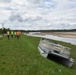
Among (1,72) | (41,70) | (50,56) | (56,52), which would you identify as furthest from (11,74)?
(50,56)

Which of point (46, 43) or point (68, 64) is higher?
point (46, 43)

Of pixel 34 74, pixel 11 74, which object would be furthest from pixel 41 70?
pixel 11 74

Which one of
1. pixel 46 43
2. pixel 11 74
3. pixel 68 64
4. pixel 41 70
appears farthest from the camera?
pixel 46 43

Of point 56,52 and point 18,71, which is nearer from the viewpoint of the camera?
point 18,71

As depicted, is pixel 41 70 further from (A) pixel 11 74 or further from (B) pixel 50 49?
(B) pixel 50 49

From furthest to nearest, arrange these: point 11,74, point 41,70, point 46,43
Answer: point 46,43
point 41,70
point 11,74

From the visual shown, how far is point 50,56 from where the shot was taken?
854 inches

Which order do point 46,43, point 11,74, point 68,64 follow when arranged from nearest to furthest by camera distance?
point 11,74, point 68,64, point 46,43

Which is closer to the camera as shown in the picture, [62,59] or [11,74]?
[11,74]

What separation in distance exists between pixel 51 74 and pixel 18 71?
1818 millimetres

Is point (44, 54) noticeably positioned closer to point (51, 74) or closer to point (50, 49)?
point (50, 49)

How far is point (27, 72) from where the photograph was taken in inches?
503

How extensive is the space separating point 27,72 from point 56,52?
7658 millimetres

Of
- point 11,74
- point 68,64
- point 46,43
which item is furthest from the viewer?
point 46,43
